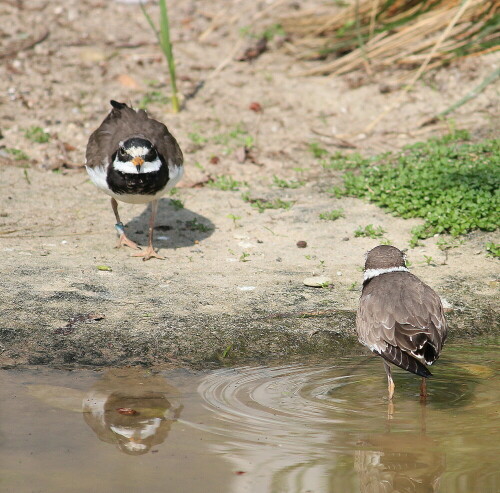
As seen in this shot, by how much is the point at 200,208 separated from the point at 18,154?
2.67m

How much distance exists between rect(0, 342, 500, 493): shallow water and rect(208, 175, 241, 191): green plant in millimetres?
3976

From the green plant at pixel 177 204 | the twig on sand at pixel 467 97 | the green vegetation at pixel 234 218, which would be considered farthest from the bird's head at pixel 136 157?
the twig on sand at pixel 467 97

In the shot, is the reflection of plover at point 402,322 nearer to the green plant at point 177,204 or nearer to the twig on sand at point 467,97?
the green plant at point 177,204

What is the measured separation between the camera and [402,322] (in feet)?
18.0

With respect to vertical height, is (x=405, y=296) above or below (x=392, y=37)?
below

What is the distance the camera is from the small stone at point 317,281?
7.22 metres

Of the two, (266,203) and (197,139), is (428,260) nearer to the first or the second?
(266,203)

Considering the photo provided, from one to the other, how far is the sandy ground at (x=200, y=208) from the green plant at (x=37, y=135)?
0.10 meters

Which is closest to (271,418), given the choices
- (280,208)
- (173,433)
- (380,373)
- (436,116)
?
(173,433)

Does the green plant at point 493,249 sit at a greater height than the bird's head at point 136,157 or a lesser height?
lesser

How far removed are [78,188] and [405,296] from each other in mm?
5231

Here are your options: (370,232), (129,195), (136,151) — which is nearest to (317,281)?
(370,232)

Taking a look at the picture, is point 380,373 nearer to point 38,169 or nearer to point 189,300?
point 189,300

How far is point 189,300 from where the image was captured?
689cm
